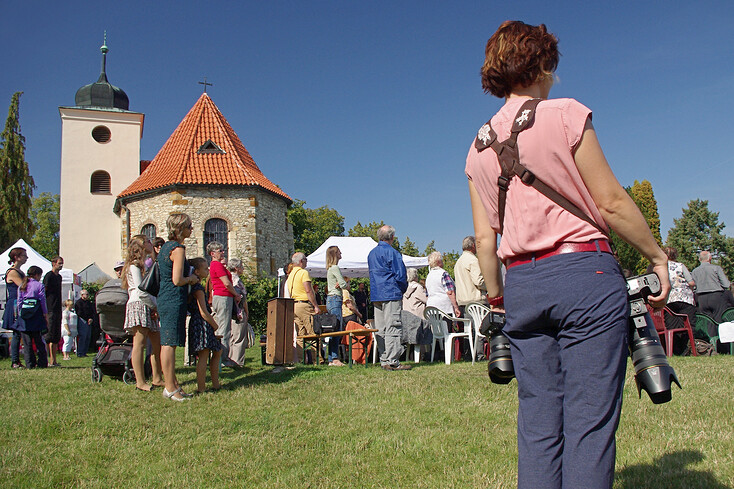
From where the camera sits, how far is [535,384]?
1931 millimetres

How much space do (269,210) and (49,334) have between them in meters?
18.4

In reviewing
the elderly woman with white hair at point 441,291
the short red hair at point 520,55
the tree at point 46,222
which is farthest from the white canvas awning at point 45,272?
the tree at point 46,222

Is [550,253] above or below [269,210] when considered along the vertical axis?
below

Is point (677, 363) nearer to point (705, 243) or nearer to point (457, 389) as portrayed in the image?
point (457, 389)

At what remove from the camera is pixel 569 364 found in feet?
6.05

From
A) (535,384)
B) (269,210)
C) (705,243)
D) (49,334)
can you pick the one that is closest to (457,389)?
(535,384)

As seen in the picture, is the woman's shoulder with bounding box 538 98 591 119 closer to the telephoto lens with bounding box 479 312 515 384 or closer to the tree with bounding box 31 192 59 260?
the telephoto lens with bounding box 479 312 515 384

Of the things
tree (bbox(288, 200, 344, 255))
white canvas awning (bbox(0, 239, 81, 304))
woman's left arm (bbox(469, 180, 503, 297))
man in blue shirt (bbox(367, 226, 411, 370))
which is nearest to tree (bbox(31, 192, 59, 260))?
tree (bbox(288, 200, 344, 255))

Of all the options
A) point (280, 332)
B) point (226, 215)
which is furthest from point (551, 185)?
point (226, 215)

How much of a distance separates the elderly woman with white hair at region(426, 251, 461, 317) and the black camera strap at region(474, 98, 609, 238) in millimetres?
7052

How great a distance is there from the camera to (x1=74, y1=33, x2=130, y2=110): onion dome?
3541 centimetres

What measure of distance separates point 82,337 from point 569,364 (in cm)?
1443

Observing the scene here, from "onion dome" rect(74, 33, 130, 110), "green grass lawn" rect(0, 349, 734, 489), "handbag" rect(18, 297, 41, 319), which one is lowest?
"green grass lawn" rect(0, 349, 734, 489)

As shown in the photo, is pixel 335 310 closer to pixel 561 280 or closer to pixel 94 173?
pixel 561 280
